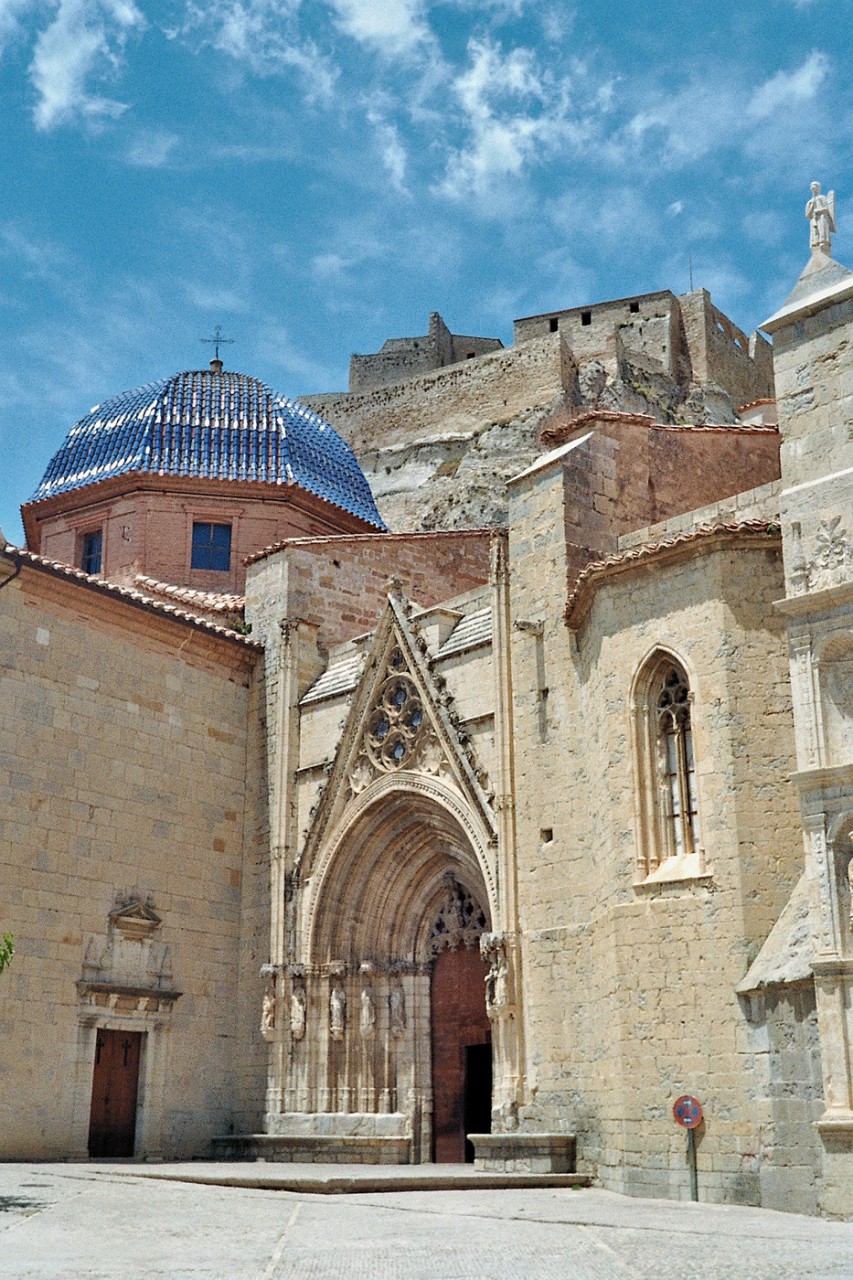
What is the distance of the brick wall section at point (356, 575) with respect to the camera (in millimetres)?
19953

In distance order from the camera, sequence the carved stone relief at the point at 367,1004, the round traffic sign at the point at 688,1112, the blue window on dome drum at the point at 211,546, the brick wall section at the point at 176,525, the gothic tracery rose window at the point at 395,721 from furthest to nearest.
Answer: the blue window on dome drum at the point at 211,546, the brick wall section at the point at 176,525, the carved stone relief at the point at 367,1004, the gothic tracery rose window at the point at 395,721, the round traffic sign at the point at 688,1112

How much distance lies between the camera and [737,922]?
12281 mm

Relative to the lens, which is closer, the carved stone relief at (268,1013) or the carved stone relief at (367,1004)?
the carved stone relief at (367,1004)

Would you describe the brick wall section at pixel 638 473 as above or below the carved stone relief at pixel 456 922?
above

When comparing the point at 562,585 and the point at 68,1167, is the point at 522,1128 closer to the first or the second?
the point at 68,1167

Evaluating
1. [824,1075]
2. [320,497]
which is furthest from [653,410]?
[824,1075]

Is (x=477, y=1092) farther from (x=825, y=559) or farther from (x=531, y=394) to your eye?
(x=531, y=394)

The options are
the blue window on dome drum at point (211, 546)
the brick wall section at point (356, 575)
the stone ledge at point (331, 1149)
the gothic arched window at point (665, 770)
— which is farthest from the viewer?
the blue window on dome drum at point (211, 546)

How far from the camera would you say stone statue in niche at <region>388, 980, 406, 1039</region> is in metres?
17.6

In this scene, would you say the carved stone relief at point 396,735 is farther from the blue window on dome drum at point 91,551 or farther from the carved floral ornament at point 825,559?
the blue window on dome drum at point 91,551

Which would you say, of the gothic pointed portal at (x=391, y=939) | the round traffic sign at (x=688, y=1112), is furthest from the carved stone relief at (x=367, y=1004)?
the round traffic sign at (x=688, y=1112)

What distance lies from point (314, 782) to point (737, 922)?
772 centimetres

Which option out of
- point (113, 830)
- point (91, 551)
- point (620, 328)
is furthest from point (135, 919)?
point (620, 328)

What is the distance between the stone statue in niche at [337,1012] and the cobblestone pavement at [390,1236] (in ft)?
16.3
